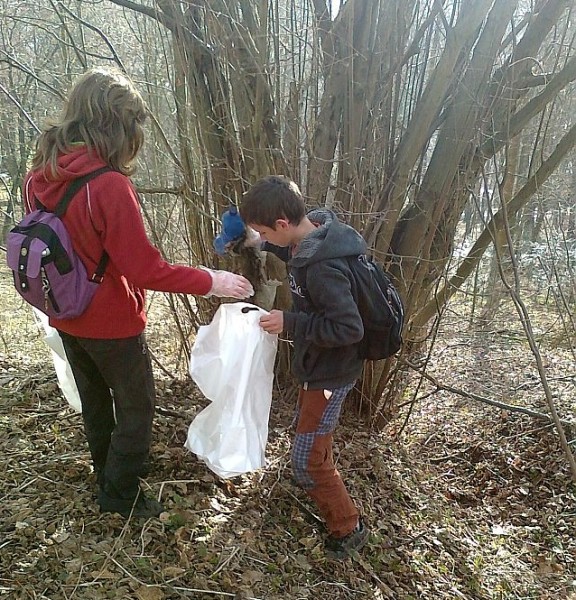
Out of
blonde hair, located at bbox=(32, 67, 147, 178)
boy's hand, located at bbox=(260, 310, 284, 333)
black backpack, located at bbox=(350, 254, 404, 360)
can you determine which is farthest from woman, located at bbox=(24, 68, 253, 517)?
black backpack, located at bbox=(350, 254, 404, 360)

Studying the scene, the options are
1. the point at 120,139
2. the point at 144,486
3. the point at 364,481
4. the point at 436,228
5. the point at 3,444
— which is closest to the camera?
the point at 120,139

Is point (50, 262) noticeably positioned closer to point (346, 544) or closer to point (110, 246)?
point (110, 246)

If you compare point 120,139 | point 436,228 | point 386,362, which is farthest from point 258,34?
point 386,362

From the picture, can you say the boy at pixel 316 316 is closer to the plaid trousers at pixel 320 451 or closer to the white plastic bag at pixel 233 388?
the plaid trousers at pixel 320 451

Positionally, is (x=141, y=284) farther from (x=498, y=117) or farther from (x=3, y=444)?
(x=498, y=117)

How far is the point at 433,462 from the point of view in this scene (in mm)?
4297

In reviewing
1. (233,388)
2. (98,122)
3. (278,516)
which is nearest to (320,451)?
(233,388)

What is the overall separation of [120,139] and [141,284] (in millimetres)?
498

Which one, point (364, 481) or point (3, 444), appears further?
point (364, 481)

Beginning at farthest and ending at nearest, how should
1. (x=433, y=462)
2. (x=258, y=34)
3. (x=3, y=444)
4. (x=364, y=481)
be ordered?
→ (x=433, y=462) < (x=364, y=481) < (x=3, y=444) < (x=258, y=34)

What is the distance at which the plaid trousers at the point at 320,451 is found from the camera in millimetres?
2375

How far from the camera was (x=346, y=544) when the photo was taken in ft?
8.63

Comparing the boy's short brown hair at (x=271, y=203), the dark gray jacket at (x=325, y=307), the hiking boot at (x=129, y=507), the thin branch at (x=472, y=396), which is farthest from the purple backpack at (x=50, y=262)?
the thin branch at (x=472, y=396)

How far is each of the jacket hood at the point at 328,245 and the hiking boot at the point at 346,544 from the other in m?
1.34
